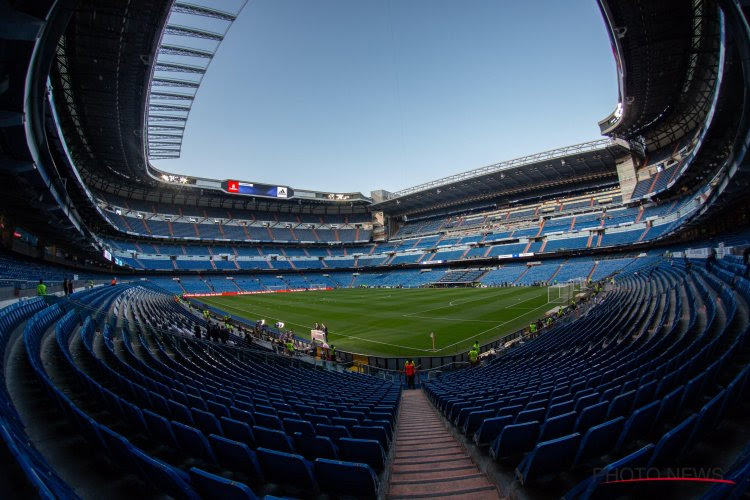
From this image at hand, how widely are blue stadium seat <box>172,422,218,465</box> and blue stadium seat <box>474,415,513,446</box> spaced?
3350 millimetres

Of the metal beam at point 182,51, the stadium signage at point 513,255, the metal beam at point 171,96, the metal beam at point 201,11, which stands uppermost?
the metal beam at point 201,11

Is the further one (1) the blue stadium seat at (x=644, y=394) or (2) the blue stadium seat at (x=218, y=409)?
(2) the blue stadium seat at (x=218, y=409)

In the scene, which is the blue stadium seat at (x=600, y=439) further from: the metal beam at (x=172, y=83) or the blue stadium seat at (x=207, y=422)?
the metal beam at (x=172, y=83)

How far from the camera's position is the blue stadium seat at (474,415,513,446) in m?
4.62

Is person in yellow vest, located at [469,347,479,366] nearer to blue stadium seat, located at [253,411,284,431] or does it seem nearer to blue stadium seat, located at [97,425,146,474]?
blue stadium seat, located at [253,411,284,431]

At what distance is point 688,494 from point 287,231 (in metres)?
86.4

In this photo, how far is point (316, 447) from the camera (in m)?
3.75

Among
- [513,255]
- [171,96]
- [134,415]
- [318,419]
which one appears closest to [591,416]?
[318,419]

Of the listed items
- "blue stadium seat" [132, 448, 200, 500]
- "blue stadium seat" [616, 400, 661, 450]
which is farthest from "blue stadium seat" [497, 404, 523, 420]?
"blue stadium seat" [132, 448, 200, 500]

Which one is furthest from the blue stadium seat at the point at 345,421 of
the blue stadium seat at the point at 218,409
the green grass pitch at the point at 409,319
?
the green grass pitch at the point at 409,319

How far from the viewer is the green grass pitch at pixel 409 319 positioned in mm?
21219

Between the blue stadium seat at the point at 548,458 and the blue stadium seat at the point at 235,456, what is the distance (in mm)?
2609

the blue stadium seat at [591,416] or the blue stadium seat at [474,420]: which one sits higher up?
the blue stadium seat at [591,416]

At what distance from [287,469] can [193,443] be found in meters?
1.29
